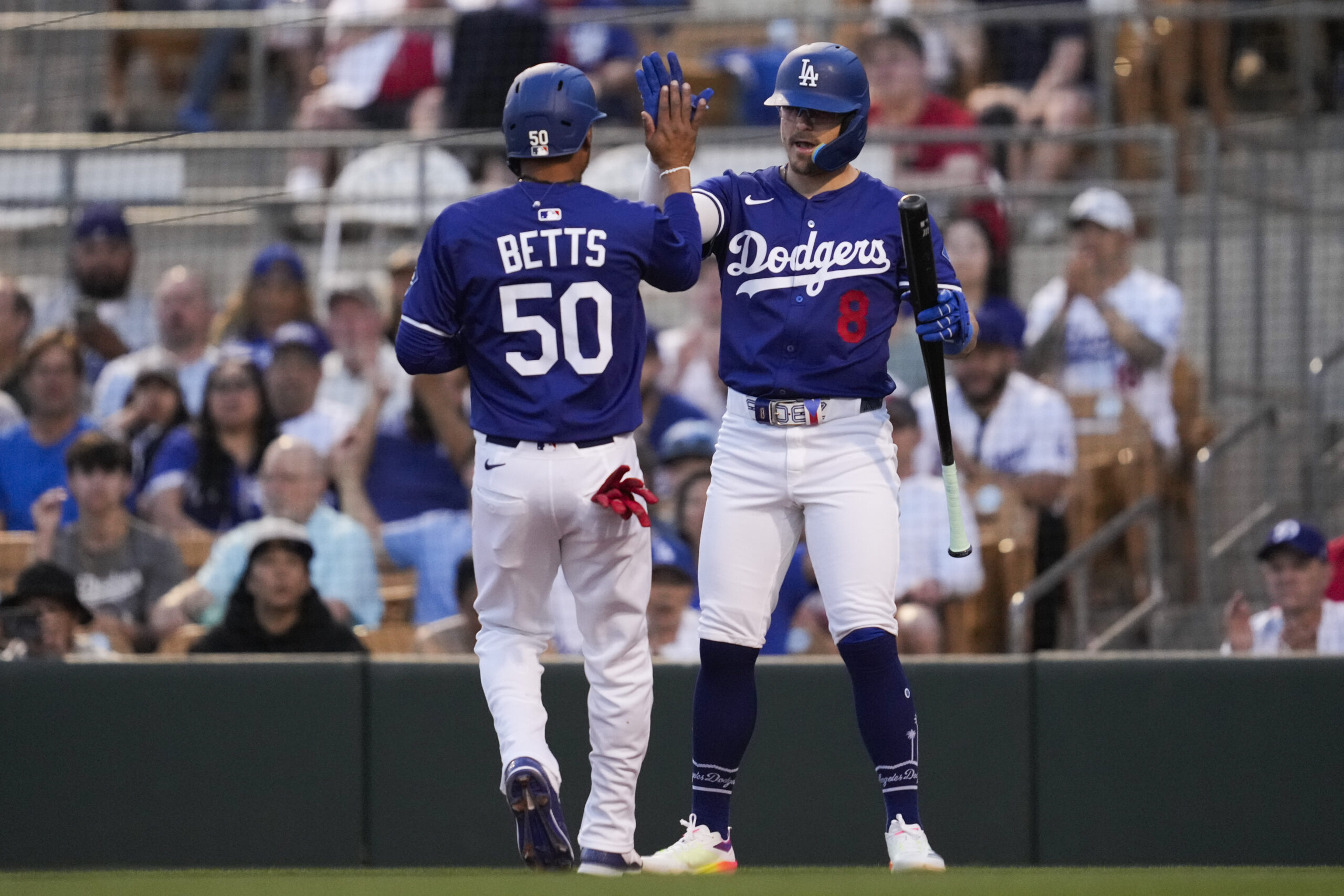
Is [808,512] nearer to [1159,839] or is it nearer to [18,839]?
[1159,839]

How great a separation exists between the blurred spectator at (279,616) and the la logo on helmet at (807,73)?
2910 mm

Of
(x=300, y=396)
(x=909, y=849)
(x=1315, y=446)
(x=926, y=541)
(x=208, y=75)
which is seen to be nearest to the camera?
(x=909, y=849)

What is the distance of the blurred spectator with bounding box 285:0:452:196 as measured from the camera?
1024cm

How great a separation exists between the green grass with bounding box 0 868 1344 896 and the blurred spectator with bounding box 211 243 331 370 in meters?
4.24

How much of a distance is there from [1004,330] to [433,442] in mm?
2483

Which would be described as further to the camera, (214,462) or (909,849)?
(214,462)

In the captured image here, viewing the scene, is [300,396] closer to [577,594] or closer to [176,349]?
[176,349]

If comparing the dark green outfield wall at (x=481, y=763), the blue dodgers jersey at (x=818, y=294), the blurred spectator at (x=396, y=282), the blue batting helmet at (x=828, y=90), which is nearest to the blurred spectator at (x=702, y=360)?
the blurred spectator at (x=396, y=282)

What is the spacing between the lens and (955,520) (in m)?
4.91

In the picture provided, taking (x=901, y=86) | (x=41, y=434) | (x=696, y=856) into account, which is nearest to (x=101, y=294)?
(x=41, y=434)

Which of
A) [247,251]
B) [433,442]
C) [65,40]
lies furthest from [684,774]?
[65,40]

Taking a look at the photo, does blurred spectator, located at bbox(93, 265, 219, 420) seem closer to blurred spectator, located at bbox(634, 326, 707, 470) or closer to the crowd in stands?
the crowd in stands

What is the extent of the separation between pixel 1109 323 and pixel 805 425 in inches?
144

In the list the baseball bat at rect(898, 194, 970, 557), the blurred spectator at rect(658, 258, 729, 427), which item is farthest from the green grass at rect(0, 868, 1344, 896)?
the blurred spectator at rect(658, 258, 729, 427)
